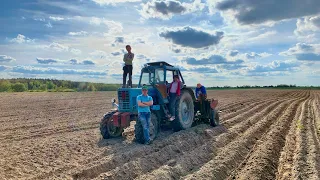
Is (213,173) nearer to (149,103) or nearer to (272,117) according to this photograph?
(149,103)

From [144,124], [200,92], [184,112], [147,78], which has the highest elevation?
[147,78]

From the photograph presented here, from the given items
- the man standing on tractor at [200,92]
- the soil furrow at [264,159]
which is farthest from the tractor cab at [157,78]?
the soil furrow at [264,159]

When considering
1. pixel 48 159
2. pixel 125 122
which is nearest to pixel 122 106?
pixel 125 122

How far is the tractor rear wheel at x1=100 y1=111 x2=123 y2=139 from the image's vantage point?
10.1 m

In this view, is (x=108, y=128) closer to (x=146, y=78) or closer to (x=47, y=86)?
(x=146, y=78)

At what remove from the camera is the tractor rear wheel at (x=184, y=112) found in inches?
420

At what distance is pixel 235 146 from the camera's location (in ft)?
30.0

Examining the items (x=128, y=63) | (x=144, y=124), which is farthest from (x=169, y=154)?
(x=128, y=63)

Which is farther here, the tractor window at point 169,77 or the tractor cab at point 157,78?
the tractor window at point 169,77

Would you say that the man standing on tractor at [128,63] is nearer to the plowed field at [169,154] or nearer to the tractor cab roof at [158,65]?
the tractor cab roof at [158,65]

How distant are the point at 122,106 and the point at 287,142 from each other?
4.91 metres

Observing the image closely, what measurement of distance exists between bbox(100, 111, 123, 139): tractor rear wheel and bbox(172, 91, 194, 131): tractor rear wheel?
5.90 feet

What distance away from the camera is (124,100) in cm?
1011

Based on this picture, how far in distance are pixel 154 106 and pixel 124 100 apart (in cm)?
88
